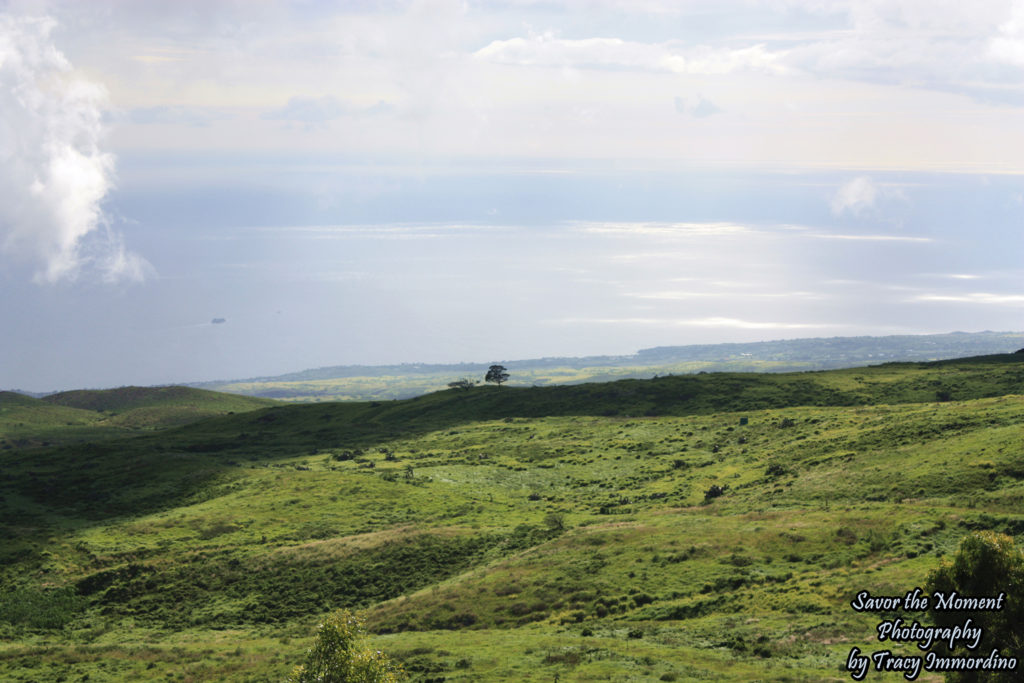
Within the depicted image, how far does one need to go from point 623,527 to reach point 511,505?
→ 26229 millimetres

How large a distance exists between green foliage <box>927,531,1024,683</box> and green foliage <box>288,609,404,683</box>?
946 inches

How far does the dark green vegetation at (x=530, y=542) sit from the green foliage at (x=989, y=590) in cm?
939

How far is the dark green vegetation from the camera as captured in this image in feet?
150

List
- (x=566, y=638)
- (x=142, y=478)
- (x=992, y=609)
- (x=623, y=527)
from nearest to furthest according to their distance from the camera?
(x=992, y=609) → (x=566, y=638) → (x=623, y=527) → (x=142, y=478)

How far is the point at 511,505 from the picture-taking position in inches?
3654

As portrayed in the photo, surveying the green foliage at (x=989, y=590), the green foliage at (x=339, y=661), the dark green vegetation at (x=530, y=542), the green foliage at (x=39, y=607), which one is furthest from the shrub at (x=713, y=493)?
the green foliage at (x=39, y=607)

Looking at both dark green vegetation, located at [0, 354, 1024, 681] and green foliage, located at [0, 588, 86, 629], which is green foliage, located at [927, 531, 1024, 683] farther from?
green foliage, located at [0, 588, 86, 629]

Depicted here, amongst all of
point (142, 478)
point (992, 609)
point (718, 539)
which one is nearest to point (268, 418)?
point (142, 478)

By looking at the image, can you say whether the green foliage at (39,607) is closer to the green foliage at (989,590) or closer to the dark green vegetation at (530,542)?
the dark green vegetation at (530,542)

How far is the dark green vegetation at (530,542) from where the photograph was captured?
150ft

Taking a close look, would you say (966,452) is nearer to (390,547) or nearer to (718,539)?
(718,539)

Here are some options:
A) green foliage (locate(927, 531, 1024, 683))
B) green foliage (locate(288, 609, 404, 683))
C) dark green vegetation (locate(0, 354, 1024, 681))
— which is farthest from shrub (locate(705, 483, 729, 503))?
green foliage (locate(288, 609, 404, 683))

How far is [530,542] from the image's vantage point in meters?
71.2

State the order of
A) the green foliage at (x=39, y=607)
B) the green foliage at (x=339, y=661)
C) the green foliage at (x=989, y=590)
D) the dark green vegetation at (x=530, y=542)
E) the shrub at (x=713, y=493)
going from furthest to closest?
1. the shrub at (x=713, y=493)
2. the green foliage at (x=39, y=607)
3. the dark green vegetation at (x=530, y=542)
4. the green foliage at (x=339, y=661)
5. the green foliage at (x=989, y=590)
